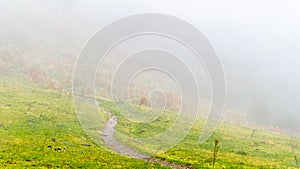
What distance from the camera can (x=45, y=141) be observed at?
131 feet

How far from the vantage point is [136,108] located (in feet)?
292

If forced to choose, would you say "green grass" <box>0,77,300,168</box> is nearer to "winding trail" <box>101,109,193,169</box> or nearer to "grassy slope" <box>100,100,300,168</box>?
"grassy slope" <box>100,100,300,168</box>

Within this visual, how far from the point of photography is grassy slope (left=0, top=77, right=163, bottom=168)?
3108 centimetres

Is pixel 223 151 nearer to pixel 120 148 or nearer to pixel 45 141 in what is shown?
pixel 120 148

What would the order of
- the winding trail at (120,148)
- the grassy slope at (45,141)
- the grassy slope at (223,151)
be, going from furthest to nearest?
the grassy slope at (223,151), the winding trail at (120,148), the grassy slope at (45,141)

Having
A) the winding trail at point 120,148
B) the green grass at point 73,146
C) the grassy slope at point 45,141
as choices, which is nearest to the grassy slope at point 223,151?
the green grass at point 73,146

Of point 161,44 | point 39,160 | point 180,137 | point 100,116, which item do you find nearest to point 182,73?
point 161,44

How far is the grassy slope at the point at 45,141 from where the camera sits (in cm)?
3108

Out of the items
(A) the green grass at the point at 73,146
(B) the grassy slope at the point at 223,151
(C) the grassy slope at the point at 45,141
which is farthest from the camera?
(B) the grassy slope at the point at 223,151

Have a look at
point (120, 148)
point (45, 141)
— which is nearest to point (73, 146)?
point (45, 141)

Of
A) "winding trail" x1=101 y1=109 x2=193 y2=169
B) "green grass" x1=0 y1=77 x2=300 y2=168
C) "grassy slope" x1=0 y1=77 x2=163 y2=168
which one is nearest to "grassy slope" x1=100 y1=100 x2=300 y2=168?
"green grass" x1=0 y1=77 x2=300 y2=168

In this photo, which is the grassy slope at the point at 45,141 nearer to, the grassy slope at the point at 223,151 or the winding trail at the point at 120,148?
the winding trail at the point at 120,148

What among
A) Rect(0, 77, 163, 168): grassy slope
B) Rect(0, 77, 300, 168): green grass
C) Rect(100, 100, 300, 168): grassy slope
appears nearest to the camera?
Rect(0, 77, 163, 168): grassy slope

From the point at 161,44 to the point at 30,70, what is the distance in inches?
3500
